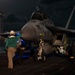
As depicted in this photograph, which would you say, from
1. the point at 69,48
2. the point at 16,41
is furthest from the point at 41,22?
the point at 16,41

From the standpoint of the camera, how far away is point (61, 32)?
20.2 m

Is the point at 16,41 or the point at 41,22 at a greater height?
the point at 41,22

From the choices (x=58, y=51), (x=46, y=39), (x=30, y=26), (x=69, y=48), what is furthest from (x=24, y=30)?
(x=58, y=51)

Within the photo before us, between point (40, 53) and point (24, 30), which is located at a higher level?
point (24, 30)

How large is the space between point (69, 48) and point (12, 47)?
9141mm

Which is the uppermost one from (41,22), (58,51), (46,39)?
(41,22)

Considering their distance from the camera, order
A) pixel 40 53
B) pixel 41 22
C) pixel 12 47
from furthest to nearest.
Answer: pixel 41 22, pixel 40 53, pixel 12 47

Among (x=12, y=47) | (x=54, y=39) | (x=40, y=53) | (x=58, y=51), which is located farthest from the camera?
(x=58, y=51)

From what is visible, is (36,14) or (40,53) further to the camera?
(36,14)

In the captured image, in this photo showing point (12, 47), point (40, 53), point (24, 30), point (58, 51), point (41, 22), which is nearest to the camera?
point (12, 47)

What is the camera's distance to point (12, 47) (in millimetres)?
12359

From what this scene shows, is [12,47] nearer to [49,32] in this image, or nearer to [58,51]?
[49,32]

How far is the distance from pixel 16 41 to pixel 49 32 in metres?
6.92

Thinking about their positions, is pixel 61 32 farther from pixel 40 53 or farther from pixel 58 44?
pixel 40 53
